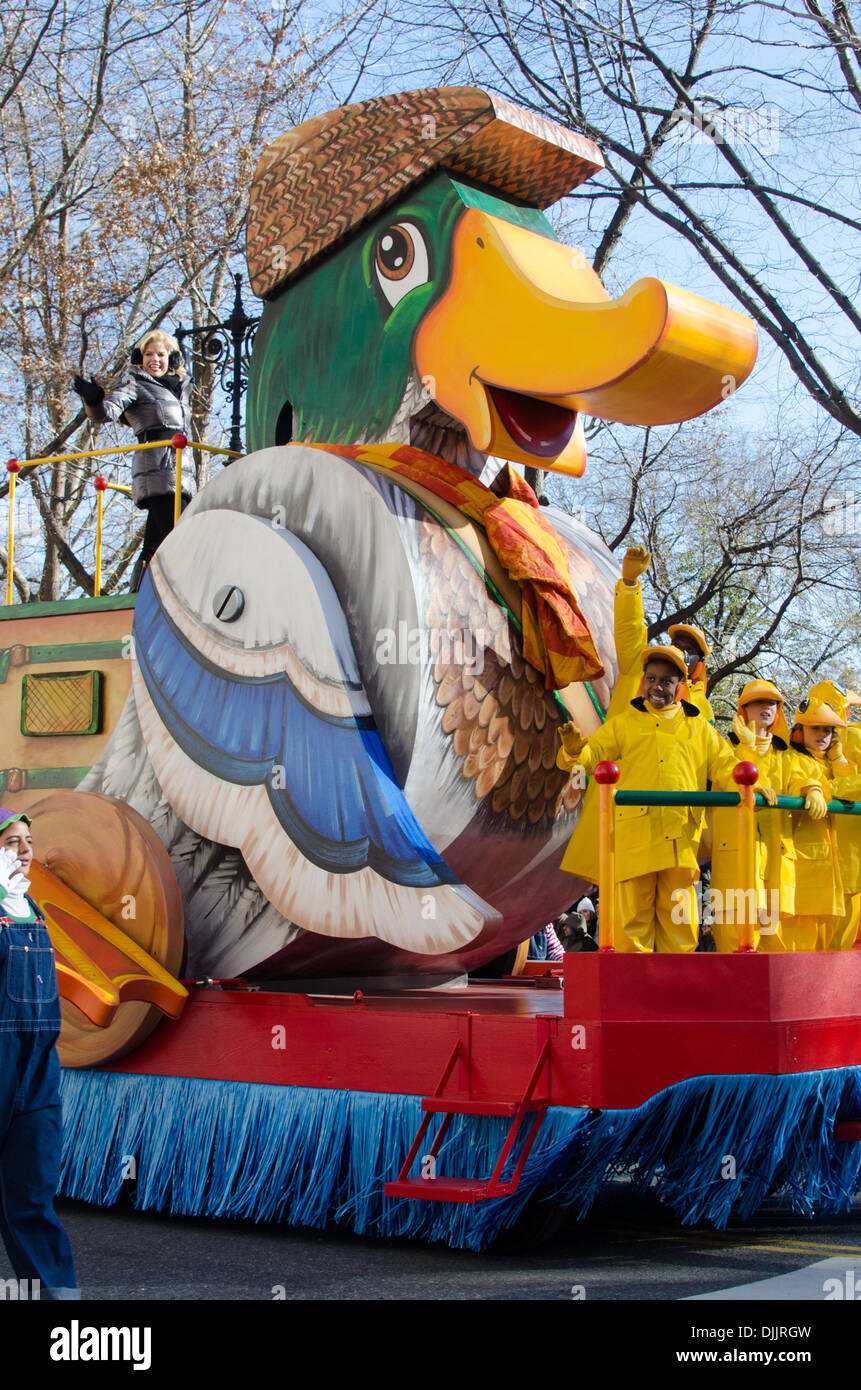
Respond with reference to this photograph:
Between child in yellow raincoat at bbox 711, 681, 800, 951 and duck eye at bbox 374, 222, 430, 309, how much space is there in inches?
87.7

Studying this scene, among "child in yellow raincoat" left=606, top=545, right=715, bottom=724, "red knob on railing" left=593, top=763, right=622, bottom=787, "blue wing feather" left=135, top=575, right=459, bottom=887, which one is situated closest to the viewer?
"red knob on railing" left=593, top=763, right=622, bottom=787

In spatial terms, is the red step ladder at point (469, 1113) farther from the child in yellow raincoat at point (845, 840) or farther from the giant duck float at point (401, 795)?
the child in yellow raincoat at point (845, 840)

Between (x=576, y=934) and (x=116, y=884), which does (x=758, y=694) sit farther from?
(x=576, y=934)

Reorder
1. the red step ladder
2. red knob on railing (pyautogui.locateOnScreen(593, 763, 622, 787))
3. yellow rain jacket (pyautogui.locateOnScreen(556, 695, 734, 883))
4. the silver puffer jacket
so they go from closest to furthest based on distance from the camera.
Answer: the red step ladder < red knob on railing (pyautogui.locateOnScreen(593, 763, 622, 787)) < yellow rain jacket (pyautogui.locateOnScreen(556, 695, 734, 883)) < the silver puffer jacket

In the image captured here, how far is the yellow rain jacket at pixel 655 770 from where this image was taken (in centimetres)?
561

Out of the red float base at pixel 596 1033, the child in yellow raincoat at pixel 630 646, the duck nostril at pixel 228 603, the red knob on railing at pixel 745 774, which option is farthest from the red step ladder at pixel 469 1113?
the duck nostril at pixel 228 603

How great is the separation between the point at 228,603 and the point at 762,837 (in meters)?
2.38

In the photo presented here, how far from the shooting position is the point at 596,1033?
495 cm

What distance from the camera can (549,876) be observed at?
6.77 m

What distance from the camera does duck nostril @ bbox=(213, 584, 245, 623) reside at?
641cm

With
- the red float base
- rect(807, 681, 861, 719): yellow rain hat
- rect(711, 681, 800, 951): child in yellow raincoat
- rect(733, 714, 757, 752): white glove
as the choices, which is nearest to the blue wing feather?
the red float base

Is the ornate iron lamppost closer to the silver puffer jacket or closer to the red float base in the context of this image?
the silver puffer jacket

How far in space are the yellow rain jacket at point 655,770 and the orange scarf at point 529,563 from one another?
395 millimetres
